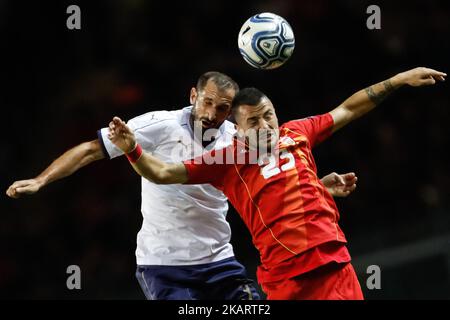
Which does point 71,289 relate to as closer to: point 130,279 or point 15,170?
point 130,279

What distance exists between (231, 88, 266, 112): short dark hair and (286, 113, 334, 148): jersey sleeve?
353mm

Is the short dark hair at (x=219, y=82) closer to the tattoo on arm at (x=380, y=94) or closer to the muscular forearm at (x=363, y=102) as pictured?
the muscular forearm at (x=363, y=102)

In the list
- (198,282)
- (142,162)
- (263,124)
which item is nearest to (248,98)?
(263,124)

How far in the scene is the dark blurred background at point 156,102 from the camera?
1014 centimetres

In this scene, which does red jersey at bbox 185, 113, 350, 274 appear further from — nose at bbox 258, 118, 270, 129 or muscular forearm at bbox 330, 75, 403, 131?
muscular forearm at bbox 330, 75, 403, 131

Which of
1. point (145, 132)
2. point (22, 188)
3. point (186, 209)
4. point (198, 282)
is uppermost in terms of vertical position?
point (145, 132)

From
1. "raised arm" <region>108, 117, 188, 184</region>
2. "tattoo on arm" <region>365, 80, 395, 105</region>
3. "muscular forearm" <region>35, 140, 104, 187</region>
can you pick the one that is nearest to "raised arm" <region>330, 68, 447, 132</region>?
"tattoo on arm" <region>365, 80, 395, 105</region>

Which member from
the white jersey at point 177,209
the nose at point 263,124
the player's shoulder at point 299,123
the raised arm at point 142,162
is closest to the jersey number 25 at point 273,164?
the nose at point 263,124

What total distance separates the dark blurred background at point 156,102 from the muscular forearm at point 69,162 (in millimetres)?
3703

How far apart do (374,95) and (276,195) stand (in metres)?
1.20

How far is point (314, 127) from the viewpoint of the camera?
608 centimetres

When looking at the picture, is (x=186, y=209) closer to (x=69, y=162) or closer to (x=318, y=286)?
(x=69, y=162)
